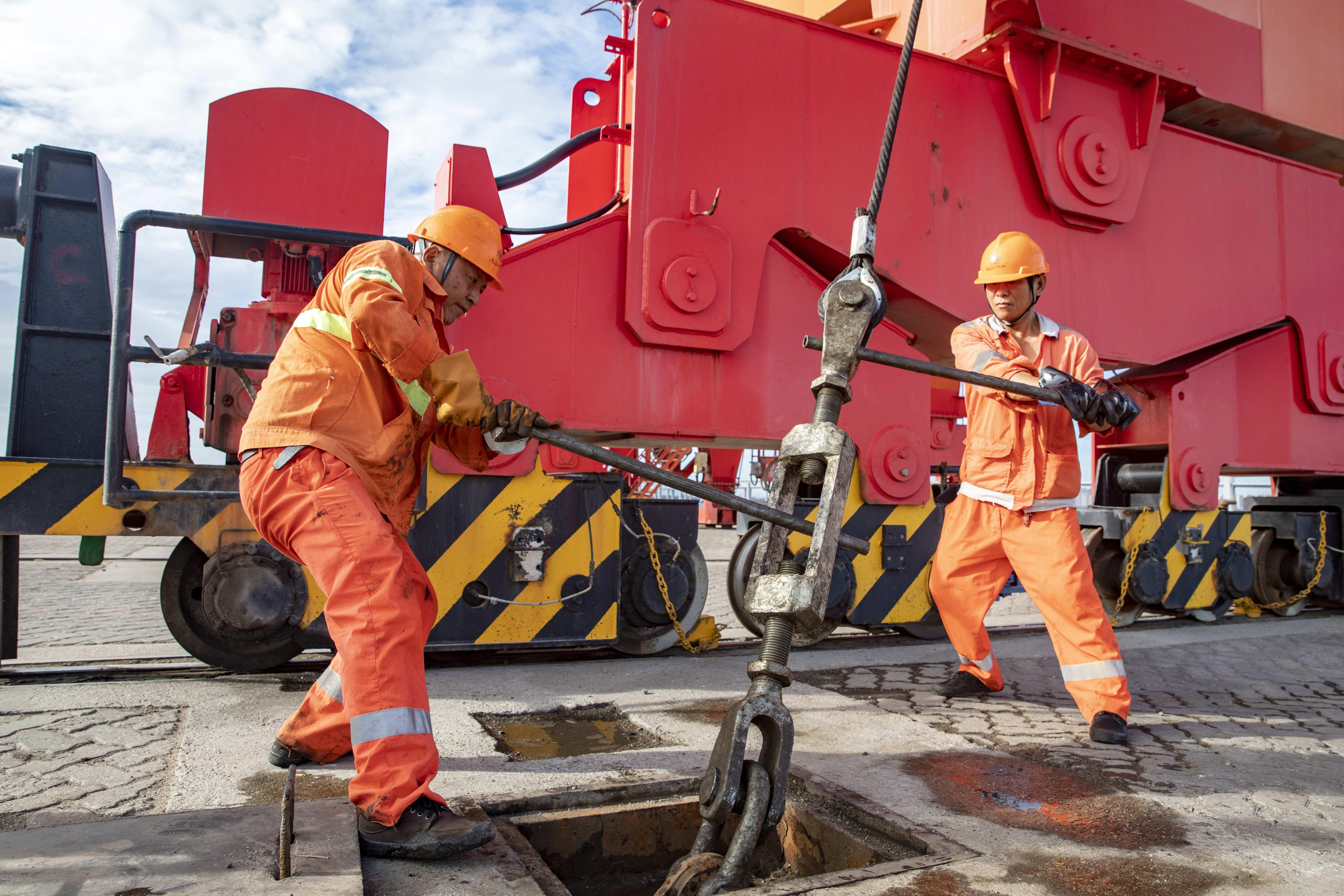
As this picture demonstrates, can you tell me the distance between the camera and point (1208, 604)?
5090 mm

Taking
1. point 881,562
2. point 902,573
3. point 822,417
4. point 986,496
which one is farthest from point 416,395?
point 902,573

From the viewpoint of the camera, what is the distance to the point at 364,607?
183 cm

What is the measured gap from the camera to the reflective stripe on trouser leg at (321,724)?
221 cm

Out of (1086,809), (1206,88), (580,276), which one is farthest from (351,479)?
(1206,88)

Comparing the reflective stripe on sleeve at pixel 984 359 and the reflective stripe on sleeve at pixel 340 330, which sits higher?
the reflective stripe on sleeve at pixel 984 359

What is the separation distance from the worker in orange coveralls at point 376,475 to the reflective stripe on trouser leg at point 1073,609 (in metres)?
1.74

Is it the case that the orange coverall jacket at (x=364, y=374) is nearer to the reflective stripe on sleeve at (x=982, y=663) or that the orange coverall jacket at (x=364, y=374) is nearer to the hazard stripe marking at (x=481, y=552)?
the hazard stripe marking at (x=481, y=552)

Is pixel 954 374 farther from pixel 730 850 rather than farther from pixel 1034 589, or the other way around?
pixel 730 850

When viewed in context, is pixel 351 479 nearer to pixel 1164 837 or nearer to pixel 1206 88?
pixel 1164 837

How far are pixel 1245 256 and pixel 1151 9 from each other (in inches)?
53.0

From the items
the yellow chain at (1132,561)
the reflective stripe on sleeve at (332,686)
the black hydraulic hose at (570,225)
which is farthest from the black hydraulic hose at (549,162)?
the yellow chain at (1132,561)

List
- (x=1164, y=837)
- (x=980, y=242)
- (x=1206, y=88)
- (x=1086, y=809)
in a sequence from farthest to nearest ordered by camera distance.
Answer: (x=1206, y=88), (x=980, y=242), (x=1086, y=809), (x=1164, y=837)

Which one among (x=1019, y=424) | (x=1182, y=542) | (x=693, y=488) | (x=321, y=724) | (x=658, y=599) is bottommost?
(x=321, y=724)

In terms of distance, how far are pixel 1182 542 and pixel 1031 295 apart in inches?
100
